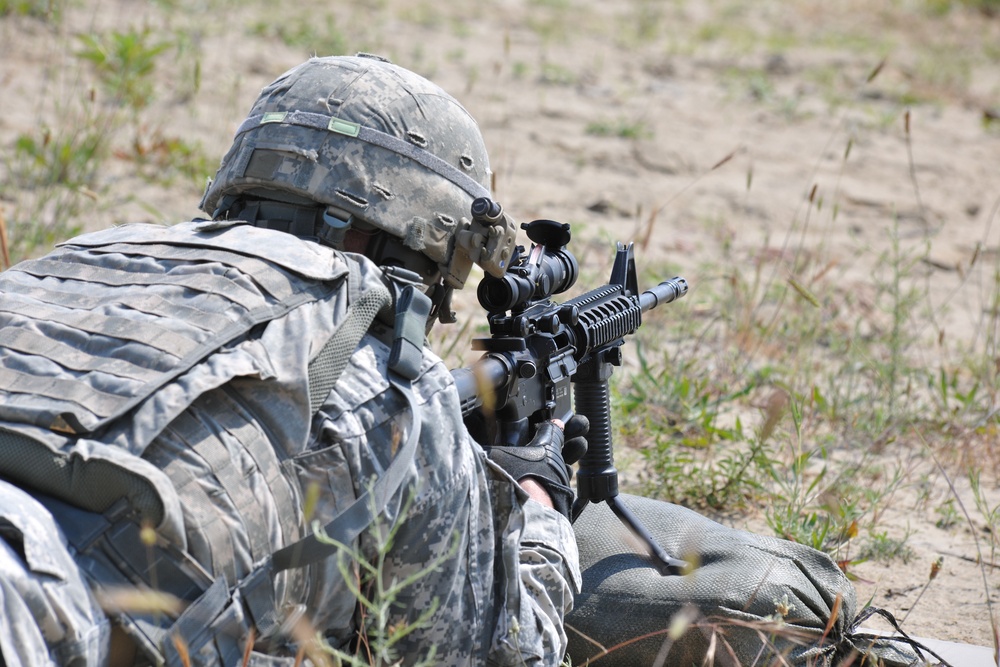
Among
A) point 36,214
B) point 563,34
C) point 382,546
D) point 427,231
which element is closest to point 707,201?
point 563,34

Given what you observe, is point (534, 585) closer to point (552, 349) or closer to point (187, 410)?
point (552, 349)

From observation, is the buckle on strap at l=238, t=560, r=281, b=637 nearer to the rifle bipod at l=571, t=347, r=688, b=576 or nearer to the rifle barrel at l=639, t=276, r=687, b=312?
the rifle bipod at l=571, t=347, r=688, b=576

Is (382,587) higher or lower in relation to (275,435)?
lower

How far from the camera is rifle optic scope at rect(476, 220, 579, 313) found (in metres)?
2.48

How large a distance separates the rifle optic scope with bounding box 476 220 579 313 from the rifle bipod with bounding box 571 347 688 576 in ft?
1.01

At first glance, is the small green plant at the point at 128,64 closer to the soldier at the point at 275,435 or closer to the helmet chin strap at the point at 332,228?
the helmet chin strap at the point at 332,228

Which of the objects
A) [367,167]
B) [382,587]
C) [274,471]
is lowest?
[382,587]

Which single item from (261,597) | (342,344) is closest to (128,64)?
(342,344)

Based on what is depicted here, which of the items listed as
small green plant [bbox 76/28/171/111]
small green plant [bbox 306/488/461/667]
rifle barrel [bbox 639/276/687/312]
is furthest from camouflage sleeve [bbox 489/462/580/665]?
small green plant [bbox 76/28/171/111]

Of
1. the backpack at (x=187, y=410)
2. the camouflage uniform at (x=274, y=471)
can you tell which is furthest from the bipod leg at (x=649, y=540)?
the backpack at (x=187, y=410)

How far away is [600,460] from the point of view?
9.45 ft

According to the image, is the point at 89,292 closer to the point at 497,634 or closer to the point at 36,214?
the point at 497,634

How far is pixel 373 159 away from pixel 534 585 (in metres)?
0.95

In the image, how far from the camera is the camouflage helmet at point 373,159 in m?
2.21
